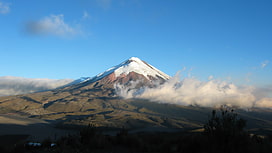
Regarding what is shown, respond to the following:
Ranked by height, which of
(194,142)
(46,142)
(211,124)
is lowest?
(46,142)

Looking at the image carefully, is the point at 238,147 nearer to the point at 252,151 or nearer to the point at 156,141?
the point at 252,151

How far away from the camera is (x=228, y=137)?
12.0m

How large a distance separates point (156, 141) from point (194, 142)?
16.4 ft

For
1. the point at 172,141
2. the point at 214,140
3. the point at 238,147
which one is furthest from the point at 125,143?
the point at 238,147

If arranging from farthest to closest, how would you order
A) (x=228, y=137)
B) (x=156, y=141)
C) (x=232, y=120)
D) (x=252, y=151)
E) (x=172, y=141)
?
(x=156, y=141), (x=172, y=141), (x=232, y=120), (x=228, y=137), (x=252, y=151)

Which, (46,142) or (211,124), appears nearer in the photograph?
(211,124)

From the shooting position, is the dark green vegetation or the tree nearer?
the dark green vegetation

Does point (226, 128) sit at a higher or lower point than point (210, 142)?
higher

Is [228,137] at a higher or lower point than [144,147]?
higher

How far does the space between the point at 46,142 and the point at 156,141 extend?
27.4 feet

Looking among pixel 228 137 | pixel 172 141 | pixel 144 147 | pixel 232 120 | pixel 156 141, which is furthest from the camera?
pixel 156 141

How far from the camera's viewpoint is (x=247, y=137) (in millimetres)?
11961

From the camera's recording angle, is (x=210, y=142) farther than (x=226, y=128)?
Yes

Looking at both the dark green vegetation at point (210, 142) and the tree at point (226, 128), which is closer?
the dark green vegetation at point (210, 142)
